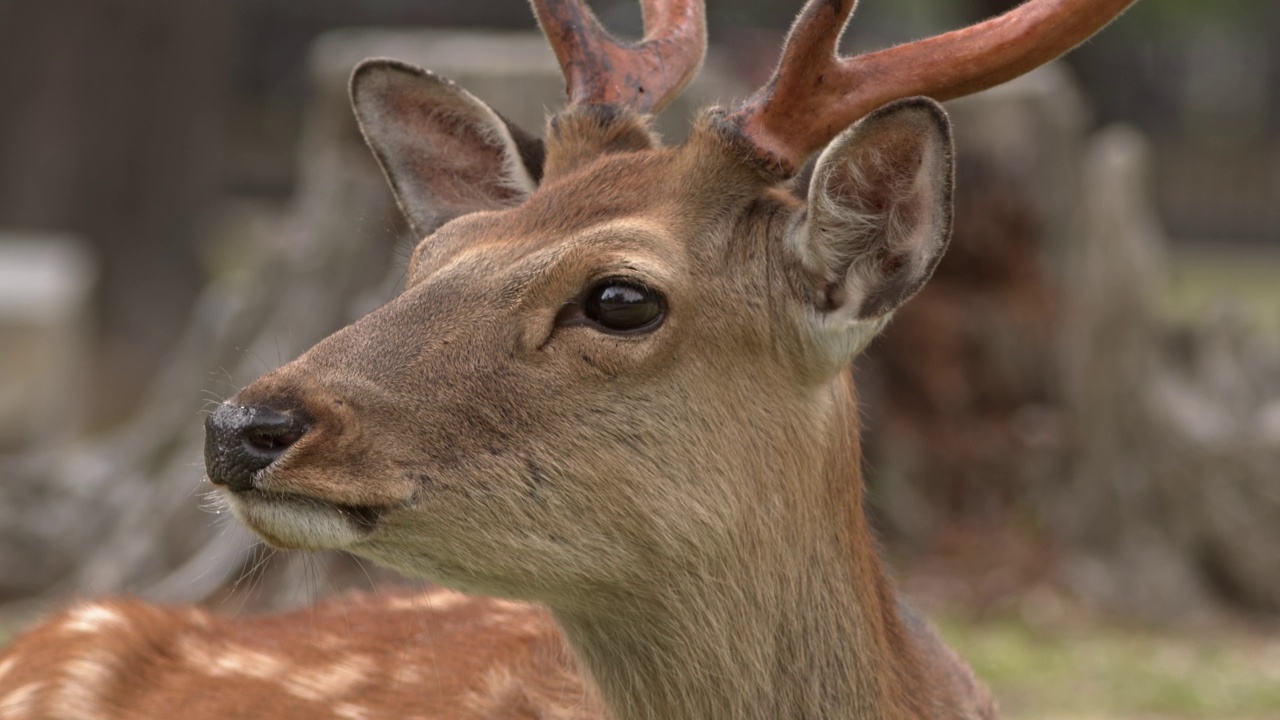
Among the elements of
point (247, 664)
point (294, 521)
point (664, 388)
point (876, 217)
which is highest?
point (876, 217)

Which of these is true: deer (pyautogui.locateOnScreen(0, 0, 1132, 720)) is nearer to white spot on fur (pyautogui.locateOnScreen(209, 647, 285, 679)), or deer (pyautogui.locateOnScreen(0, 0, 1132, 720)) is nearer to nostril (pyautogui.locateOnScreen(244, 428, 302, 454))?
nostril (pyautogui.locateOnScreen(244, 428, 302, 454))

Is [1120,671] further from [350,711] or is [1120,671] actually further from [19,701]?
[19,701]

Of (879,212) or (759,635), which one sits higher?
(879,212)

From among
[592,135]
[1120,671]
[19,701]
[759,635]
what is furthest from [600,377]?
[1120,671]

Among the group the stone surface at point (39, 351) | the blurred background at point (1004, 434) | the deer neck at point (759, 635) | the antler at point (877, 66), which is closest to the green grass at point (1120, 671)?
the blurred background at point (1004, 434)

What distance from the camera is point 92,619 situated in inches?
182

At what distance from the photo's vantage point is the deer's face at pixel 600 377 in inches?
129

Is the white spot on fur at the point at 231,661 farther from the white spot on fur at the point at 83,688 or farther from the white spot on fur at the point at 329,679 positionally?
the white spot on fur at the point at 83,688

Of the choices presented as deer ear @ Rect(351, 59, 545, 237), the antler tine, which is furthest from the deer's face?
deer ear @ Rect(351, 59, 545, 237)

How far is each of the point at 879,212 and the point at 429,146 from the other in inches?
53.3

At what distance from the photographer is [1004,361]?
29.8 ft

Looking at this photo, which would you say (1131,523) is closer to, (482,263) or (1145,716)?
(1145,716)

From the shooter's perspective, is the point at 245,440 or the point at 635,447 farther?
the point at 635,447

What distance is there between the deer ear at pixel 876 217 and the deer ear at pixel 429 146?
1039 mm
